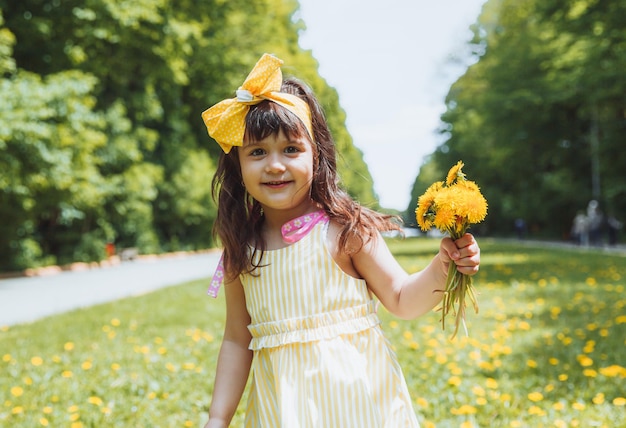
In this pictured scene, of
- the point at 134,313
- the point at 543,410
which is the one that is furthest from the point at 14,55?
the point at 543,410

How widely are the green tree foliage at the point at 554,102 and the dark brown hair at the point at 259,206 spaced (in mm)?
12641

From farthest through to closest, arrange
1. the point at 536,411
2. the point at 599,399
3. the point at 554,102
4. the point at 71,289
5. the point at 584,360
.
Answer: the point at 554,102 < the point at 71,289 < the point at 584,360 < the point at 599,399 < the point at 536,411

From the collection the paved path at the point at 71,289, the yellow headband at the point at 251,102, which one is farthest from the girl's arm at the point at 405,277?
the paved path at the point at 71,289

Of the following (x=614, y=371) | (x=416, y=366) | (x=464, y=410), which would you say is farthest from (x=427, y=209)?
(x=416, y=366)

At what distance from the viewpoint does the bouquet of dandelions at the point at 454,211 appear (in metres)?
1.46

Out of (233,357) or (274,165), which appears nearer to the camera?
(274,165)

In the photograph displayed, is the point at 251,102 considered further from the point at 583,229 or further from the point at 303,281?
the point at 583,229

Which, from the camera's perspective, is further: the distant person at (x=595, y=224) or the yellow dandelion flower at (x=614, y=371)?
the distant person at (x=595, y=224)

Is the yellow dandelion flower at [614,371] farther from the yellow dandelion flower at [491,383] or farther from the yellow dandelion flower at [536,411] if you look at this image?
the yellow dandelion flower at [536,411]

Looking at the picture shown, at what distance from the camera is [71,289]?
12.5 metres

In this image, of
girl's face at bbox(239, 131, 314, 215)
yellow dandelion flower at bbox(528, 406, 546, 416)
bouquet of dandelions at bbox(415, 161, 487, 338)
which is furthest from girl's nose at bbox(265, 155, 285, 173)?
yellow dandelion flower at bbox(528, 406, 546, 416)

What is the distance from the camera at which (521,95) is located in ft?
72.7

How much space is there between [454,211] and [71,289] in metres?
12.2

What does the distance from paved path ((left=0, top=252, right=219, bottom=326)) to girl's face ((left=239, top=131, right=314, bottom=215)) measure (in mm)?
7067
